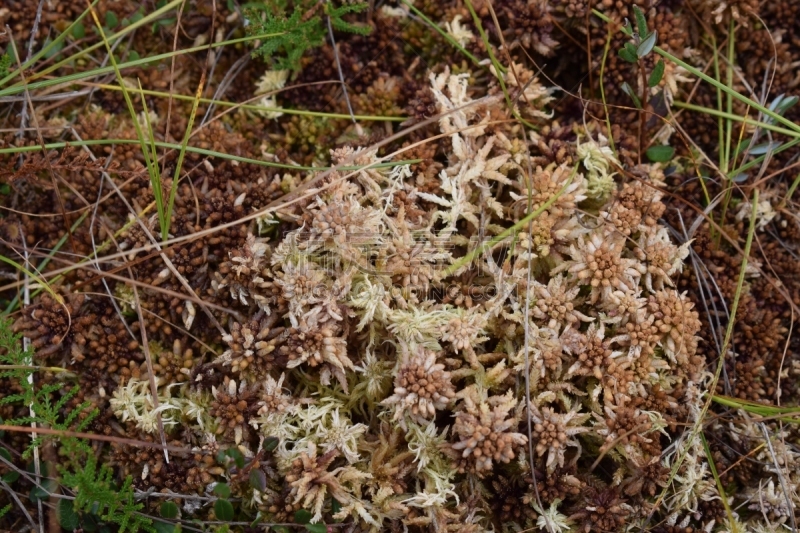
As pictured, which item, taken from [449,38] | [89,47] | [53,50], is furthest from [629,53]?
[53,50]

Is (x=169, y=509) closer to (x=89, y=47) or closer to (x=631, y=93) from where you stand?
(x=89, y=47)

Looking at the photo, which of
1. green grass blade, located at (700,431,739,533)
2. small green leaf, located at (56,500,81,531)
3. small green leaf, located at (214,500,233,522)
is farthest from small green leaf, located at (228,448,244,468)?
green grass blade, located at (700,431,739,533)

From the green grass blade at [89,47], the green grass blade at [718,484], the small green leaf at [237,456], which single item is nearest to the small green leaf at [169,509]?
the small green leaf at [237,456]

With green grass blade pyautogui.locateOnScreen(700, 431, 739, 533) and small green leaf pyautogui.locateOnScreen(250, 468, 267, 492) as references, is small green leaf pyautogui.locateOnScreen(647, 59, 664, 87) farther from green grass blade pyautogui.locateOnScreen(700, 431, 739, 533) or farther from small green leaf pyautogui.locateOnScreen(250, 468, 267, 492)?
small green leaf pyautogui.locateOnScreen(250, 468, 267, 492)

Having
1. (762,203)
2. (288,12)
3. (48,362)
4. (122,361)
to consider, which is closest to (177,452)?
(122,361)

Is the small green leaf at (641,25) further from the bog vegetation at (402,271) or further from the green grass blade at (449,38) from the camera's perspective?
the green grass blade at (449,38)
